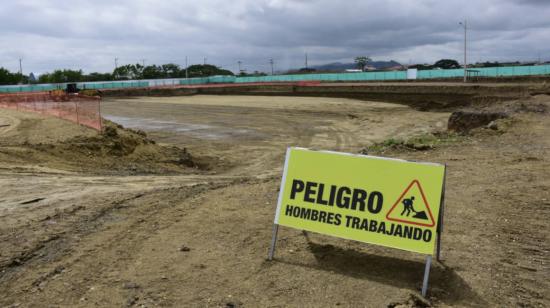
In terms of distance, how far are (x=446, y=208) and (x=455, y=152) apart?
629cm

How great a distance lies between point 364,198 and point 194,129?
22400 millimetres

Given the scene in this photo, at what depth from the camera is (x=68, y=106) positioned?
2342 cm

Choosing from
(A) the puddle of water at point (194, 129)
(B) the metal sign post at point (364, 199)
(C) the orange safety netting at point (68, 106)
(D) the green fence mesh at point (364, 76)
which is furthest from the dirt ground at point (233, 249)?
(D) the green fence mesh at point (364, 76)

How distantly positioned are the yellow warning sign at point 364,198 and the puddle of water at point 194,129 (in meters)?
18.4

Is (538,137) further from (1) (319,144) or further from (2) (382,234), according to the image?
(2) (382,234)

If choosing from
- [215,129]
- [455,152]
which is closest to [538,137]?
[455,152]

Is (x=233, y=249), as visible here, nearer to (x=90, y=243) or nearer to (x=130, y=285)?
(x=130, y=285)

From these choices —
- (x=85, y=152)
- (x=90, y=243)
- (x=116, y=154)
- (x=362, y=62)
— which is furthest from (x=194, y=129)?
(x=362, y=62)

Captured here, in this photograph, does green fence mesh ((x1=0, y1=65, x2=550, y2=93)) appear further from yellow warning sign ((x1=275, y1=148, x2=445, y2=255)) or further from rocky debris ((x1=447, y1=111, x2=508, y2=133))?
yellow warning sign ((x1=275, y1=148, x2=445, y2=255))

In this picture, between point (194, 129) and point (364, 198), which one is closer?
point (364, 198)

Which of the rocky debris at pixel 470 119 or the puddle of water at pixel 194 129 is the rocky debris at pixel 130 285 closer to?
the puddle of water at pixel 194 129

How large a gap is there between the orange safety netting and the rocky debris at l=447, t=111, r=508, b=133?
16386mm

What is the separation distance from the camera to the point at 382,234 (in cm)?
489

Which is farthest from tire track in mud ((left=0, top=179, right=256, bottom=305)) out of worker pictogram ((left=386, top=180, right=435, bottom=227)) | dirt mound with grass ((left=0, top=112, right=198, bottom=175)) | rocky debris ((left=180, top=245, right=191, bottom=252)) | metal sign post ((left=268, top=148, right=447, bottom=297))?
dirt mound with grass ((left=0, top=112, right=198, bottom=175))
